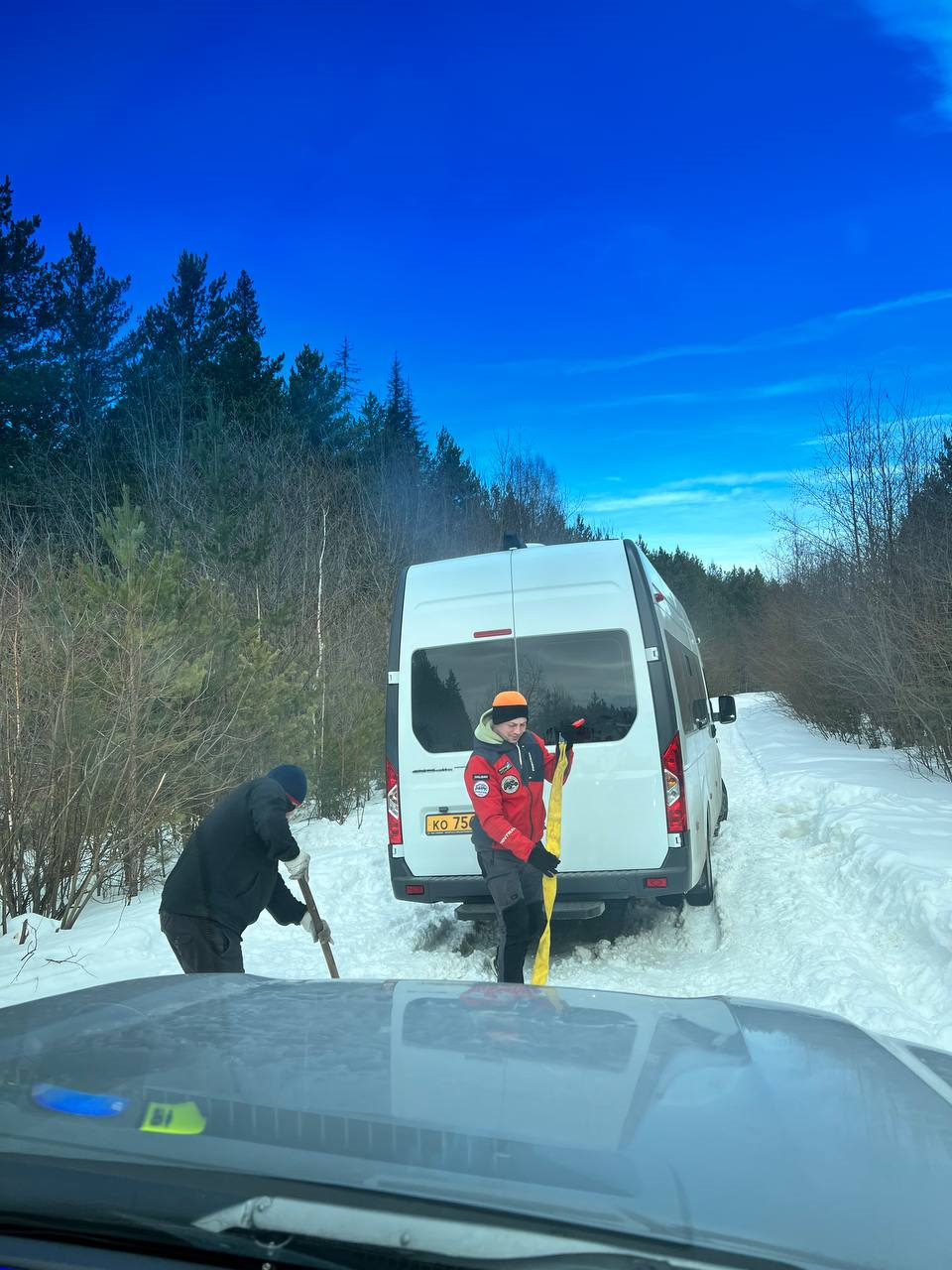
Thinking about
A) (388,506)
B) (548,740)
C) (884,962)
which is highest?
(388,506)

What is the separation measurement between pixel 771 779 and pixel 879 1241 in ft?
56.9

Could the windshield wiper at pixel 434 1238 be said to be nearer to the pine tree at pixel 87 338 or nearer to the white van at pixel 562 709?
the white van at pixel 562 709

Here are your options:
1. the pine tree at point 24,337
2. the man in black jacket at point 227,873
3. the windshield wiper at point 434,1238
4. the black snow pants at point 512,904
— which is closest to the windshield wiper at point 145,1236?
the windshield wiper at point 434,1238

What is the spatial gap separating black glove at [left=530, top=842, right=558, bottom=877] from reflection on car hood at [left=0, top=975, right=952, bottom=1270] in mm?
3349

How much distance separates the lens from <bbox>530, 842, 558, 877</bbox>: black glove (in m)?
6.09

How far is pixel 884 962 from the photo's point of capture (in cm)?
677

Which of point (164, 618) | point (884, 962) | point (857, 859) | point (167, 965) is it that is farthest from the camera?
point (164, 618)

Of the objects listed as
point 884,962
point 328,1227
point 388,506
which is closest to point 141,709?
point 884,962

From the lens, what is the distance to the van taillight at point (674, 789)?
682 centimetres

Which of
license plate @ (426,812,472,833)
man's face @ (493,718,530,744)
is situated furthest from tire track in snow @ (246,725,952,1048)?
man's face @ (493,718,530,744)

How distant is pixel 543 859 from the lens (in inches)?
240

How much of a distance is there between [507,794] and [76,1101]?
443 cm

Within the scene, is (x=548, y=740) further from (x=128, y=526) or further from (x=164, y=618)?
(x=128, y=526)

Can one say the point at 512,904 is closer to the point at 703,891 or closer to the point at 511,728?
the point at 511,728
